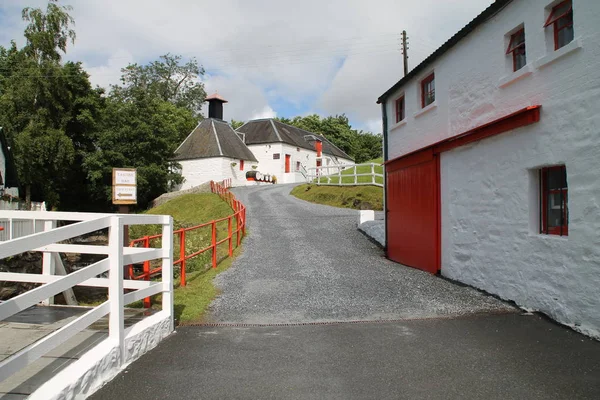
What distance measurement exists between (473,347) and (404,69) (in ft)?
85.6

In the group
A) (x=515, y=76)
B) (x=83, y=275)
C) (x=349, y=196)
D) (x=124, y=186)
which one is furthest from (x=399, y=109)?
(x=349, y=196)

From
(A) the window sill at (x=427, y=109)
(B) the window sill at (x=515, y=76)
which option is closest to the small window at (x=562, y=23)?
(B) the window sill at (x=515, y=76)

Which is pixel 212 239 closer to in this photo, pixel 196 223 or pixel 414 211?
Answer: pixel 414 211

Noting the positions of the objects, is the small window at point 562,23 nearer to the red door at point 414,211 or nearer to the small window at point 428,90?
the red door at point 414,211

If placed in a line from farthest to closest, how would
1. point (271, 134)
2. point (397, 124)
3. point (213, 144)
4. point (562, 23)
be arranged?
point (271, 134) < point (213, 144) < point (397, 124) < point (562, 23)

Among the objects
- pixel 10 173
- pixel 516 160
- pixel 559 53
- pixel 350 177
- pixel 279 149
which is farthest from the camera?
pixel 279 149

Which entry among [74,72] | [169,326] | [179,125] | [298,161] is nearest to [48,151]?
[74,72]

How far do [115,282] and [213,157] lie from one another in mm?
34827

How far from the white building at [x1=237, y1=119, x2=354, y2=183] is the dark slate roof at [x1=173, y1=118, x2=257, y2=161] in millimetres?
1749

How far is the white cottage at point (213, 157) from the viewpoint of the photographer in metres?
38.4

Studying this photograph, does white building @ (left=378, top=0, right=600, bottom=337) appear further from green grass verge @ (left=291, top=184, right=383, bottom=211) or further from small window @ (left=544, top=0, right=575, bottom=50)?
green grass verge @ (left=291, top=184, right=383, bottom=211)

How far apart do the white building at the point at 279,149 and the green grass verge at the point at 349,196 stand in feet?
51.5

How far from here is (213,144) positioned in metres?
39.5

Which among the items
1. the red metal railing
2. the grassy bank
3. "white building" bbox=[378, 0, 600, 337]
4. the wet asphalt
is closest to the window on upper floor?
"white building" bbox=[378, 0, 600, 337]
